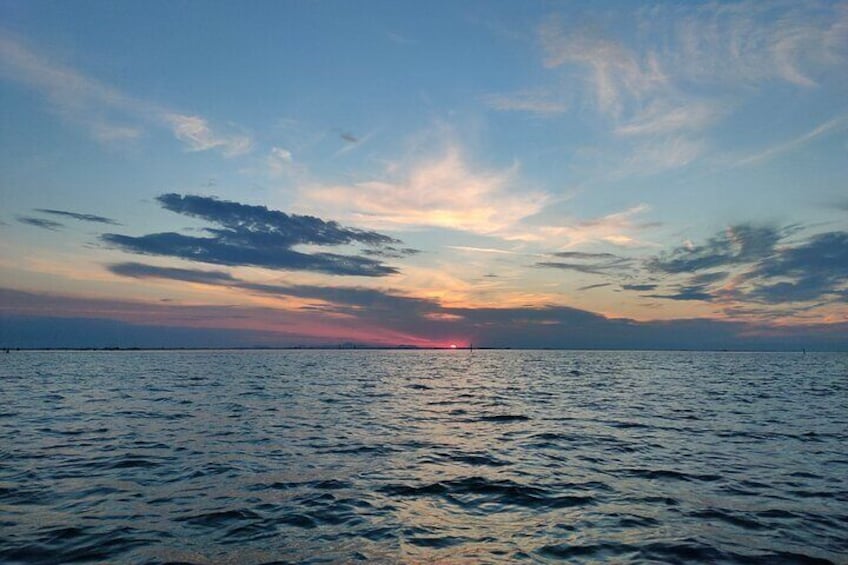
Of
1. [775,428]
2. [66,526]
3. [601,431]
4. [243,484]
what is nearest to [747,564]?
[243,484]

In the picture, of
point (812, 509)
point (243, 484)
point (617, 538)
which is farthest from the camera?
point (243, 484)

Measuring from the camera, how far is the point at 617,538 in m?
12.9

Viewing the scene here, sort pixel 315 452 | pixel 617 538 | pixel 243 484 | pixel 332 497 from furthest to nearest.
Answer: pixel 315 452 → pixel 243 484 → pixel 332 497 → pixel 617 538

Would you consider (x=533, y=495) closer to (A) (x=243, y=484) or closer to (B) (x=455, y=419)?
(A) (x=243, y=484)

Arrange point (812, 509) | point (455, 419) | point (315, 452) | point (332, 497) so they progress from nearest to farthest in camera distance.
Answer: point (812, 509) < point (332, 497) < point (315, 452) < point (455, 419)

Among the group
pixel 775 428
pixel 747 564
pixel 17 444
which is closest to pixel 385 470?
pixel 747 564

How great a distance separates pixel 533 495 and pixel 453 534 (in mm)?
4608

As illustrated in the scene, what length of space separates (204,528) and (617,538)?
10.4 m

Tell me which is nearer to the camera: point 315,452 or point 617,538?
point 617,538

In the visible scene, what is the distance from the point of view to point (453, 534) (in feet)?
43.0

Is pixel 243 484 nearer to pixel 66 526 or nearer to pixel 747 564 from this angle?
pixel 66 526

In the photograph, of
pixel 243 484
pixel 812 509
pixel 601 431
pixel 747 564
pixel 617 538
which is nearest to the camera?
pixel 747 564

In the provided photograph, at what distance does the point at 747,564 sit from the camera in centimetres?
1138

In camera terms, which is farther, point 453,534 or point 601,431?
point 601,431
